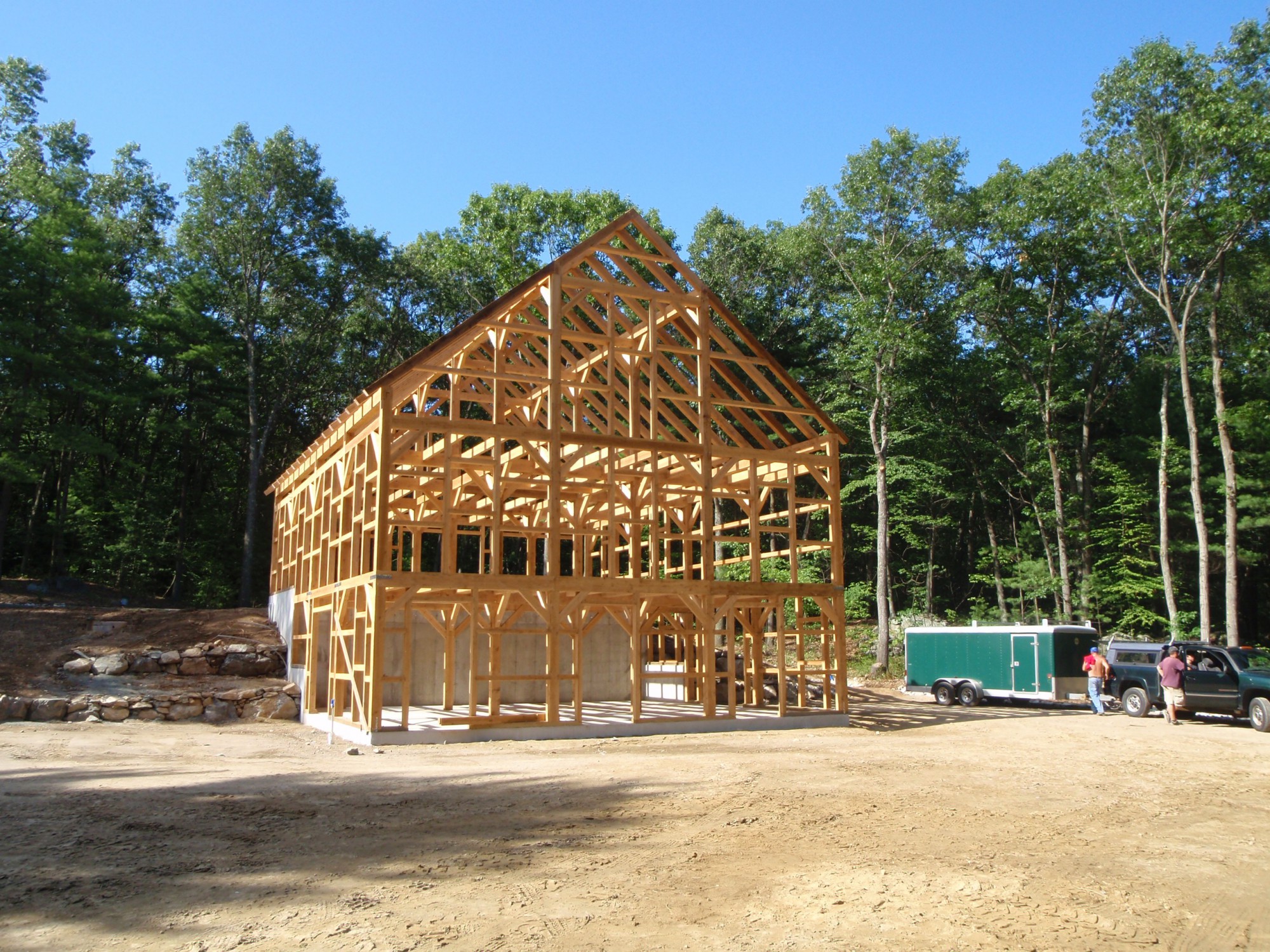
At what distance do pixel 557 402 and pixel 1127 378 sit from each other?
28755 mm

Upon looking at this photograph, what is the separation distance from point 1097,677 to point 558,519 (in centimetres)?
1262

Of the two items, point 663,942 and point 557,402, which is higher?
point 557,402

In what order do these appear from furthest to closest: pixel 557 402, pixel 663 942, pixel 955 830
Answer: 1. pixel 557 402
2. pixel 955 830
3. pixel 663 942

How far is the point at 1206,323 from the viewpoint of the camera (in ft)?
106

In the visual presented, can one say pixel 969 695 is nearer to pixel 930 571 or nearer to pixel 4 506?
pixel 930 571

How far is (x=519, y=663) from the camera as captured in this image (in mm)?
→ 22109

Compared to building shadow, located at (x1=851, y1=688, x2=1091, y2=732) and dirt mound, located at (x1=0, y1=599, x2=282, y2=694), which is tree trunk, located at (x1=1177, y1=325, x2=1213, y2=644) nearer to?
building shadow, located at (x1=851, y1=688, x2=1091, y2=732)

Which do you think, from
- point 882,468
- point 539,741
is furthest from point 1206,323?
point 539,741

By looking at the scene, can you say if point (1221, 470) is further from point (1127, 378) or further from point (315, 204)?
point (315, 204)

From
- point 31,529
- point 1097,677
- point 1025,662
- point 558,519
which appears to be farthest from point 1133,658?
point 31,529

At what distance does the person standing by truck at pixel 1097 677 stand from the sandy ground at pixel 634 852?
7.61m

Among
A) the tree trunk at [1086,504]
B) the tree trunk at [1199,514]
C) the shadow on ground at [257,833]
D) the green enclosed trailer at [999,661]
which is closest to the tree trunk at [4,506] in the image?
the shadow on ground at [257,833]

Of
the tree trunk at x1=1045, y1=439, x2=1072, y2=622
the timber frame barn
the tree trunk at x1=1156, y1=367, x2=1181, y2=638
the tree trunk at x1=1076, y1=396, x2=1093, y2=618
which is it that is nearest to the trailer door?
the timber frame barn

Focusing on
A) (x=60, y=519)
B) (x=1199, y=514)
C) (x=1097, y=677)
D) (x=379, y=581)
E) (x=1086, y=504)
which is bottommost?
(x=1097, y=677)
